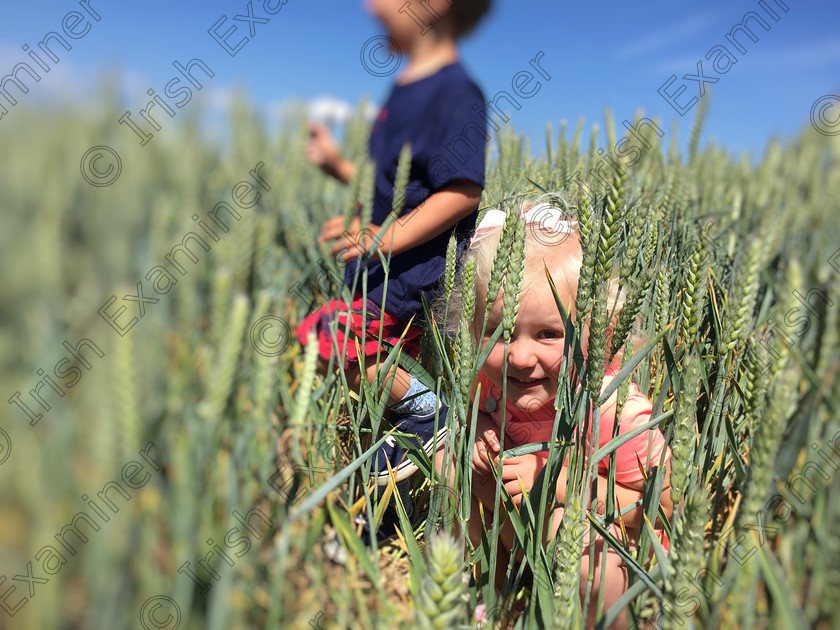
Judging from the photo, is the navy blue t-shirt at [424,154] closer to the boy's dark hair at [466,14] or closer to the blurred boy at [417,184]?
the blurred boy at [417,184]

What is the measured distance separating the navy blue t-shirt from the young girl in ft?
0.61

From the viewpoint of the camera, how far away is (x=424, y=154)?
120cm

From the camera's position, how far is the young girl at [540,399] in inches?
34.9

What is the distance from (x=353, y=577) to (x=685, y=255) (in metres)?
0.99

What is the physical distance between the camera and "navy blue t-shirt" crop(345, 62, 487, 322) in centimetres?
116
